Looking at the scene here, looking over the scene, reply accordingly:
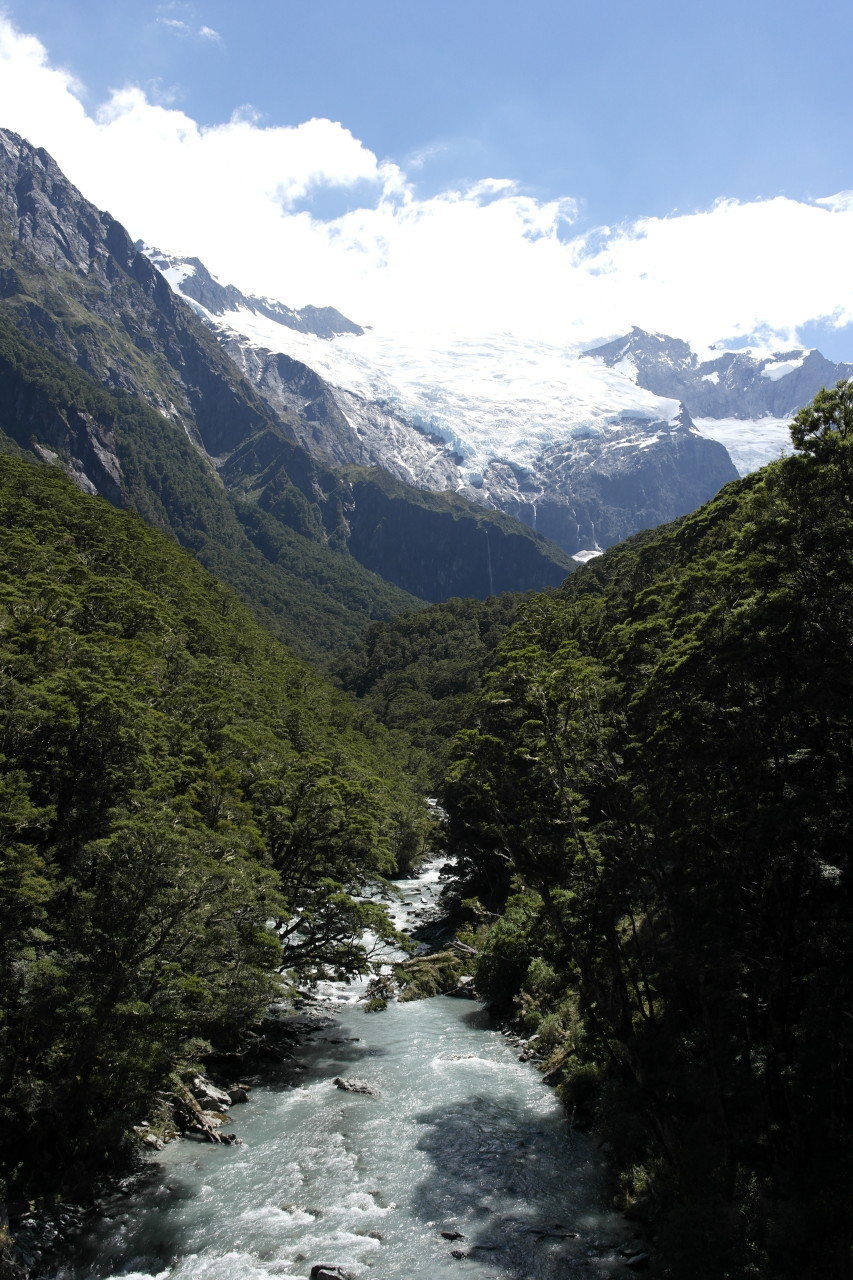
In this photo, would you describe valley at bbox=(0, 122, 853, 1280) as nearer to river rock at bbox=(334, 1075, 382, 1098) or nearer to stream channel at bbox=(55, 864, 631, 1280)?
stream channel at bbox=(55, 864, 631, 1280)

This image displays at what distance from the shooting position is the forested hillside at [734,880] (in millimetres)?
14531

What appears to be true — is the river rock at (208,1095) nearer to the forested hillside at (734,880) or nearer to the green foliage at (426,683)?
the forested hillside at (734,880)

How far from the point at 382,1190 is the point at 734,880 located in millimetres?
13035

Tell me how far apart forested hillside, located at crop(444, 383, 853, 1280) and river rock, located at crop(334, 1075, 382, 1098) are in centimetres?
705

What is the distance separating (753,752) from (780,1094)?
6.98 m

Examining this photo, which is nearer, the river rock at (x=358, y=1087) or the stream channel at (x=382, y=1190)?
the stream channel at (x=382, y=1190)

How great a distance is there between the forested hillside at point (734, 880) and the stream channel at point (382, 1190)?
1948 mm

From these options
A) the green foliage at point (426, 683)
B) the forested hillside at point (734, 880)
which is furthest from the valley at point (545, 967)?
the green foliage at point (426, 683)

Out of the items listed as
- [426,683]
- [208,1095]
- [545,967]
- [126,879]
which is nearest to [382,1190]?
[208,1095]

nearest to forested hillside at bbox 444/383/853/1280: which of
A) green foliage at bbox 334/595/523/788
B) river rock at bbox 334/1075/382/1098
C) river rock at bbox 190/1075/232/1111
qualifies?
river rock at bbox 334/1075/382/1098

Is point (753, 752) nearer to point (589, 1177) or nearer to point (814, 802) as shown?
point (814, 802)

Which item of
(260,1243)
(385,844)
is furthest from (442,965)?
(260,1243)

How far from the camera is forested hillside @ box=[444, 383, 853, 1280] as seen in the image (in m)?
14.5

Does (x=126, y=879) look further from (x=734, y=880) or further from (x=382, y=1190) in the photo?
(x=734, y=880)
